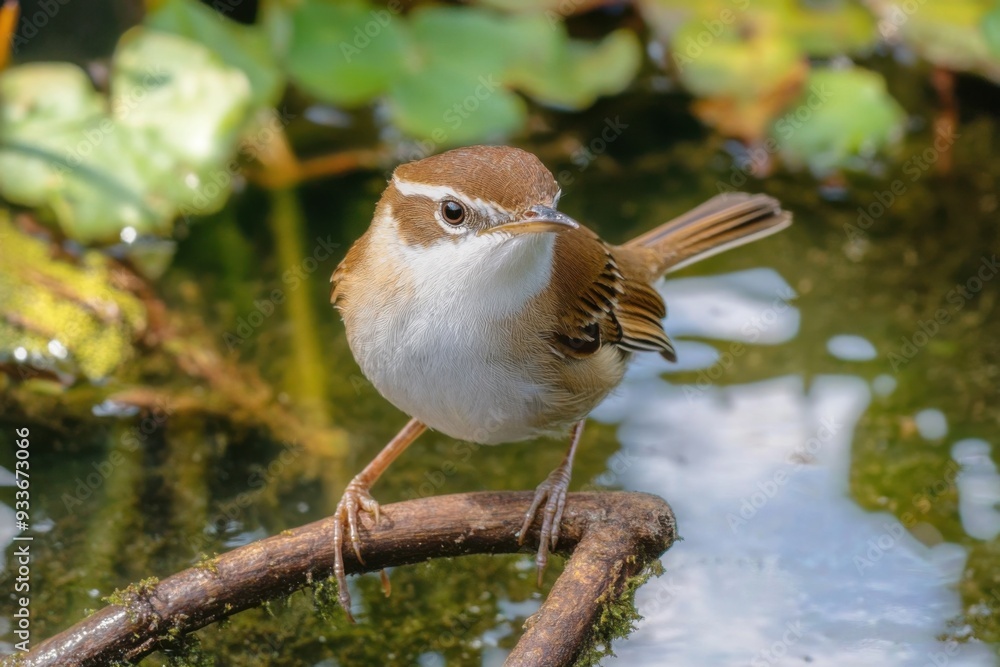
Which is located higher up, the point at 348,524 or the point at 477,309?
the point at 477,309

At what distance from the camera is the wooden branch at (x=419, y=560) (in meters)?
3.28

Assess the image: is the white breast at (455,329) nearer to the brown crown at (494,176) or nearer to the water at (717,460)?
the brown crown at (494,176)

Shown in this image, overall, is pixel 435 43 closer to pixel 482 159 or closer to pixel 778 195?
pixel 778 195

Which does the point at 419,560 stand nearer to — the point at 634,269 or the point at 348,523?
the point at 348,523

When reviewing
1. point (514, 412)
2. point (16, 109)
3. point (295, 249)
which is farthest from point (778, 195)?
point (16, 109)

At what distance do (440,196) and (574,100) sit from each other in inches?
125

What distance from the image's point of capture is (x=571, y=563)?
3.45 meters

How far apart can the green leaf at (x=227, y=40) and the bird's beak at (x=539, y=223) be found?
316 cm

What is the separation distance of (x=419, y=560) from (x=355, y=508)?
32cm

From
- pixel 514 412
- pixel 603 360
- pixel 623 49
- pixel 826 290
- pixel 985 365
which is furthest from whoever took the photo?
pixel 623 49

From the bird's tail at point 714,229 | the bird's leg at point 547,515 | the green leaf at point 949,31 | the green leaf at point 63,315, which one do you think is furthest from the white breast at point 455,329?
the green leaf at point 949,31

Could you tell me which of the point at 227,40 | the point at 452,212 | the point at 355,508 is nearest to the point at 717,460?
the point at 355,508

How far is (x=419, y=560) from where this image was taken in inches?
146

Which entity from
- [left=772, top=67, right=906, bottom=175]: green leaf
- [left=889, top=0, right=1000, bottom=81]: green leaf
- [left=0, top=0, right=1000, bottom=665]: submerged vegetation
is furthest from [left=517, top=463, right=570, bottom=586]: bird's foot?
[left=889, top=0, right=1000, bottom=81]: green leaf
